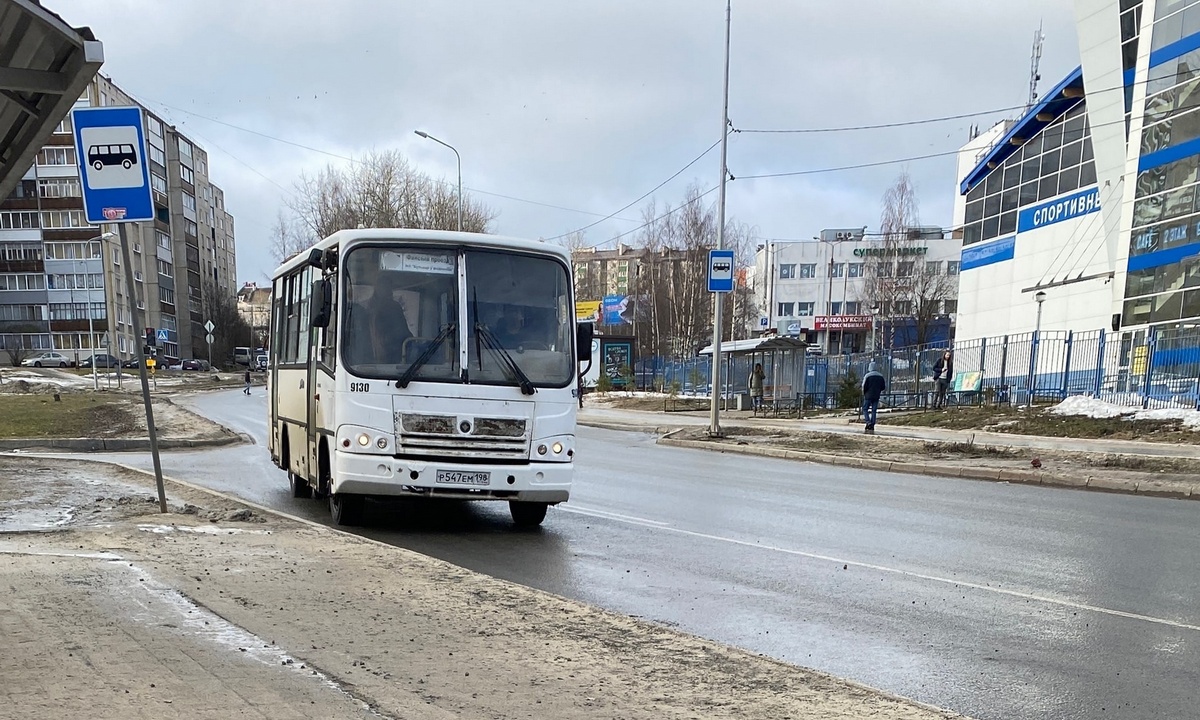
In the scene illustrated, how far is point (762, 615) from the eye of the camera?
6.00 meters

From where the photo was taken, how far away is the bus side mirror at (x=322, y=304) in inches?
340

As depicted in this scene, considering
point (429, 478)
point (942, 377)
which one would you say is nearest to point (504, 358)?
point (429, 478)

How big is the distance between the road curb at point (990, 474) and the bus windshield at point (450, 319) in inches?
370

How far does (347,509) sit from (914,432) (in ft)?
58.4

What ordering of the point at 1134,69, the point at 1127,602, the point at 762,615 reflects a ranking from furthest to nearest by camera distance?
the point at 1134,69 → the point at 1127,602 → the point at 762,615

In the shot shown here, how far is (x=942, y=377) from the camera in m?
29.0

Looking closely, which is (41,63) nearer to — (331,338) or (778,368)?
(331,338)

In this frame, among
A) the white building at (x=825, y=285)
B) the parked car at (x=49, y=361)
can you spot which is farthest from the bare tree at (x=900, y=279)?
the parked car at (x=49, y=361)

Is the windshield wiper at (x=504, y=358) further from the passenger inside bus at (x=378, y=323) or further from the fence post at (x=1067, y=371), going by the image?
the fence post at (x=1067, y=371)

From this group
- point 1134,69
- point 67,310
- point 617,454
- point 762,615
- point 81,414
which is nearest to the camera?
point 762,615

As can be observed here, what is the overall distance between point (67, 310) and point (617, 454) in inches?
3264

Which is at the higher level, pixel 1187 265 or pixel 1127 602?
pixel 1187 265

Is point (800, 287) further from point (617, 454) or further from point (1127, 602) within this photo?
point (1127, 602)

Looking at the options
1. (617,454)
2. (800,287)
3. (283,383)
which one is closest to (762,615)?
(283,383)
